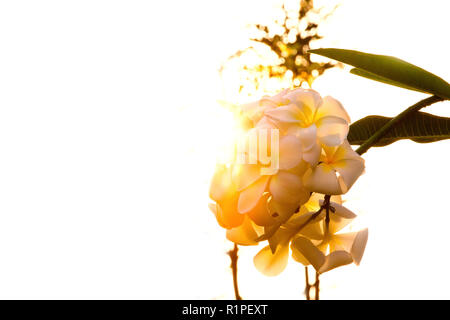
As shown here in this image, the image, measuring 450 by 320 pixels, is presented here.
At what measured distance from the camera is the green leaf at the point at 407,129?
0.50 meters

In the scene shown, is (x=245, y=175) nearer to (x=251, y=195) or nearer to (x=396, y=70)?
(x=251, y=195)

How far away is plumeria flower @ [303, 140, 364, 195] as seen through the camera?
407 millimetres

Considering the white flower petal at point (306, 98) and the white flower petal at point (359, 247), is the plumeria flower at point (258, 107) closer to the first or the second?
the white flower petal at point (306, 98)

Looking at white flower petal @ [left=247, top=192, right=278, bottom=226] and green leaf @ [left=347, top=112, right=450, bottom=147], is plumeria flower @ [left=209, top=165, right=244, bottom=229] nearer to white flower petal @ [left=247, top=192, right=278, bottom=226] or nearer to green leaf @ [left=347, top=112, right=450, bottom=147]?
white flower petal @ [left=247, top=192, right=278, bottom=226]

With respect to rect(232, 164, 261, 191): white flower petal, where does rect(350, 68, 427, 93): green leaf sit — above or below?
Answer: above

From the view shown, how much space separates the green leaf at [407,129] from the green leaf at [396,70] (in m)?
0.04

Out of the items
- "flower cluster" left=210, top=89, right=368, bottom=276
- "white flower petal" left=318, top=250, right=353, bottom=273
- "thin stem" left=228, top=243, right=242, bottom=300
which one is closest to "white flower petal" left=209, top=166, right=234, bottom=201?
"flower cluster" left=210, top=89, right=368, bottom=276

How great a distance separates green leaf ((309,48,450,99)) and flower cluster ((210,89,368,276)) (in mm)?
37

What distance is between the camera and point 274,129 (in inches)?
16.7

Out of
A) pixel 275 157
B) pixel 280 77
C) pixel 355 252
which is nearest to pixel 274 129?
pixel 275 157

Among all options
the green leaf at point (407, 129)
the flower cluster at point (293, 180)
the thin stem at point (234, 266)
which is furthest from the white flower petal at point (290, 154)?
the thin stem at point (234, 266)

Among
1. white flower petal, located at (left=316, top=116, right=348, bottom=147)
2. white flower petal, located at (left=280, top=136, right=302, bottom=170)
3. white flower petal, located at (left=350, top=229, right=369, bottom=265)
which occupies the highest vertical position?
white flower petal, located at (left=316, top=116, right=348, bottom=147)

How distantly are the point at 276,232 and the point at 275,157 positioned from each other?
72 millimetres
